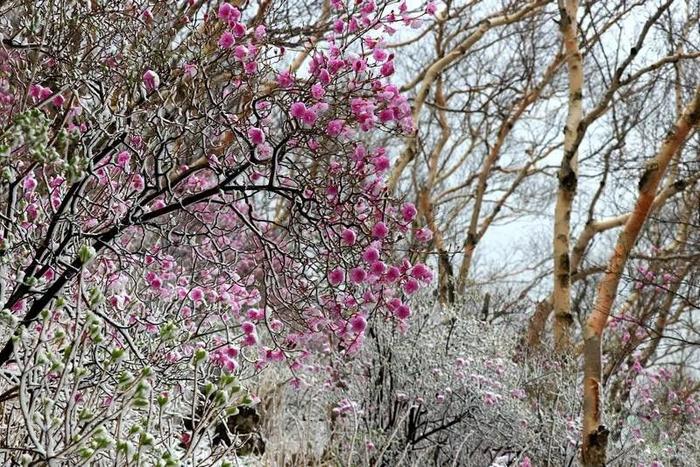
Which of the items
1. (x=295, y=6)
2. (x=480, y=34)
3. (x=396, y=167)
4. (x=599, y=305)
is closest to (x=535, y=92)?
(x=480, y=34)

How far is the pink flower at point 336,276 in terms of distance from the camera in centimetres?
238

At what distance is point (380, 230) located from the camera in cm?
231

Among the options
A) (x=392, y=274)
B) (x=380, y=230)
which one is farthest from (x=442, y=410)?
(x=380, y=230)

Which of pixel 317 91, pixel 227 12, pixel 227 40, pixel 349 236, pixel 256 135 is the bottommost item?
pixel 349 236

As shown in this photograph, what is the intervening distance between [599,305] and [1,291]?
3815mm

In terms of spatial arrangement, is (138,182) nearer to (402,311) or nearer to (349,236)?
(349,236)

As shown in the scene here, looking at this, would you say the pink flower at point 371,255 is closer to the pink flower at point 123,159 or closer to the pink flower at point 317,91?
the pink flower at point 317,91

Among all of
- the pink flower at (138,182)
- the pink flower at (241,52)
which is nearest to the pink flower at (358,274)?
the pink flower at (241,52)

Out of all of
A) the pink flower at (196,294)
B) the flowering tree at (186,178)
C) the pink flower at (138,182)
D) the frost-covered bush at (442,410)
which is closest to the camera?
the flowering tree at (186,178)

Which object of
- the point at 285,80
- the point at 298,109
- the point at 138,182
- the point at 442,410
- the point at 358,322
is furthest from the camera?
the point at 442,410

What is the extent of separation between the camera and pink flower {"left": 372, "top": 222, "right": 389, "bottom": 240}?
7.57ft

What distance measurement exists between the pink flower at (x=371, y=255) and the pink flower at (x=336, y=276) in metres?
0.11

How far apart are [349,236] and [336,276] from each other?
0.18m

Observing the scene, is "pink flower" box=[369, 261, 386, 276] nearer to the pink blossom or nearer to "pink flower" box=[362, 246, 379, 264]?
"pink flower" box=[362, 246, 379, 264]
